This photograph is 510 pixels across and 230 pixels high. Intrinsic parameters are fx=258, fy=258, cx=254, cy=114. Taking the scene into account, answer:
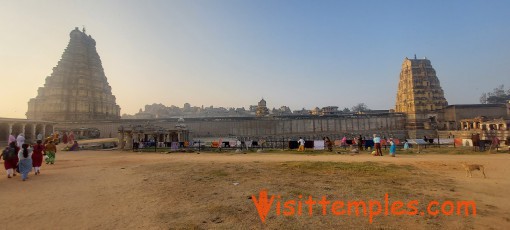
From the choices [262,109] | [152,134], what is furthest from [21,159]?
[262,109]

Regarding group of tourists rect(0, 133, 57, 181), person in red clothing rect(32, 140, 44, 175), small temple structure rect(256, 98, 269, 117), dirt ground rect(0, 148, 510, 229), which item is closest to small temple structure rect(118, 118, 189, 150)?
person in red clothing rect(32, 140, 44, 175)

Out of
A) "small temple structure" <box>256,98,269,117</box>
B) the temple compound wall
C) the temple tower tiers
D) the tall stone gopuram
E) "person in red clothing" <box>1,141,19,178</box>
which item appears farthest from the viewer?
"small temple structure" <box>256,98,269,117</box>

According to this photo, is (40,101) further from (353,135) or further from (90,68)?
(353,135)

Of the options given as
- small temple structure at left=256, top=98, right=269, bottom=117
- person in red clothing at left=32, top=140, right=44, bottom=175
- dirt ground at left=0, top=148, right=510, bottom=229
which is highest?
small temple structure at left=256, top=98, right=269, bottom=117

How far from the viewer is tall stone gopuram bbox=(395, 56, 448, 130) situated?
252ft

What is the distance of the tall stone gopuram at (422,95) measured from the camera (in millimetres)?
76875

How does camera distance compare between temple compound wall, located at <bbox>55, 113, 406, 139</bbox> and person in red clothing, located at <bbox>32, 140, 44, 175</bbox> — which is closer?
person in red clothing, located at <bbox>32, 140, 44, 175</bbox>

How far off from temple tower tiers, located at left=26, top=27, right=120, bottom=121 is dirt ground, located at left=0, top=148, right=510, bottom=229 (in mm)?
67543

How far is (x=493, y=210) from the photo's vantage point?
317 inches

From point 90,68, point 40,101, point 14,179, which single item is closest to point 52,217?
point 14,179

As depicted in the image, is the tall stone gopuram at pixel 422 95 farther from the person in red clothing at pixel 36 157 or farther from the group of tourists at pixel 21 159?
the group of tourists at pixel 21 159

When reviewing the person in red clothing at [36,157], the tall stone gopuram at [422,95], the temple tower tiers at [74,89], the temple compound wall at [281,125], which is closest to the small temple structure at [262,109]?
the temple compound wall at [281,125]

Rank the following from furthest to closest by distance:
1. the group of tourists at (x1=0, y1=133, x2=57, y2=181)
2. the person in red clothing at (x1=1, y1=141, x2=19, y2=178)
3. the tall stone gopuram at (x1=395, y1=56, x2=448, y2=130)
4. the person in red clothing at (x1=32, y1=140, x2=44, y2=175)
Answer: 1. the tall stone gopuram at (x1=395, y1=56, x2=448, y2=130)
2. the person in red clothing at (x1=32, y1=140, x2=44, y2=175)
3. the person in red clothing at (x1=1, y1=141, x2=19, y2=178)
4. the group of tourists at (x1=0, y1=133, x2=57, y2=181)

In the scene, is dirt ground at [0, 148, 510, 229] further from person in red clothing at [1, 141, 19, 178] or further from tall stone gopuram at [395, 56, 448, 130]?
tall stone gopuram at [395, 56, 448, 130]
